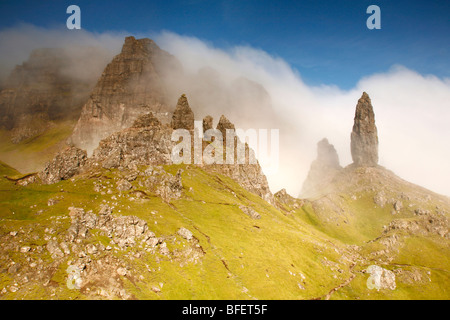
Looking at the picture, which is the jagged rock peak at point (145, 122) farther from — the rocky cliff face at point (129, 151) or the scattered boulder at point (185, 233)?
the scattered boulder at point (185, 233)

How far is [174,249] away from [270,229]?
2465 inches

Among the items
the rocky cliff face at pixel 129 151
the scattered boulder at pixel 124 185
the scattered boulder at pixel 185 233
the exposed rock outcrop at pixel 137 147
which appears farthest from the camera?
the exposed rock outcrop at pixel 137 147

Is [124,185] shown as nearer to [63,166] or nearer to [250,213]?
[63,166]

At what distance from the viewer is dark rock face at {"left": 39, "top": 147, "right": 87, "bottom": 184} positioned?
364 ft

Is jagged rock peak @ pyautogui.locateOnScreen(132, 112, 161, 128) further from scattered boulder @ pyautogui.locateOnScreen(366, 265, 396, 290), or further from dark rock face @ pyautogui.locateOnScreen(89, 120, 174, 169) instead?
scattered boulder @ pyautogui.locateOnScreen(366, 265, 396, 290)

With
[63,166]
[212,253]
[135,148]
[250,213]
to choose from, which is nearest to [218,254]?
[212,253]

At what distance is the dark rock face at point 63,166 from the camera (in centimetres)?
11109

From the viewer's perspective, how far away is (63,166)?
11550 cm

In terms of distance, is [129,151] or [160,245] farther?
[129,151]

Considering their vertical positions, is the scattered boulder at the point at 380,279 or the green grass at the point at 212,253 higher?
the green grass at the point at 212,253

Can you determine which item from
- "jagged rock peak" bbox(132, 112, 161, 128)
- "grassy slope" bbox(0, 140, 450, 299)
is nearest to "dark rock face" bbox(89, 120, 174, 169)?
"jagged rock peak" bbox(132, 112, 161, 128)

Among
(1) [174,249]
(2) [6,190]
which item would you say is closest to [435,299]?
(1) [174,249]

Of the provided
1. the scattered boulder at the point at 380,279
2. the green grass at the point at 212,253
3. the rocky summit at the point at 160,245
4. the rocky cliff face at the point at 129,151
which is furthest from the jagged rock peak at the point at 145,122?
the scattered boulder at the point at 380,279
